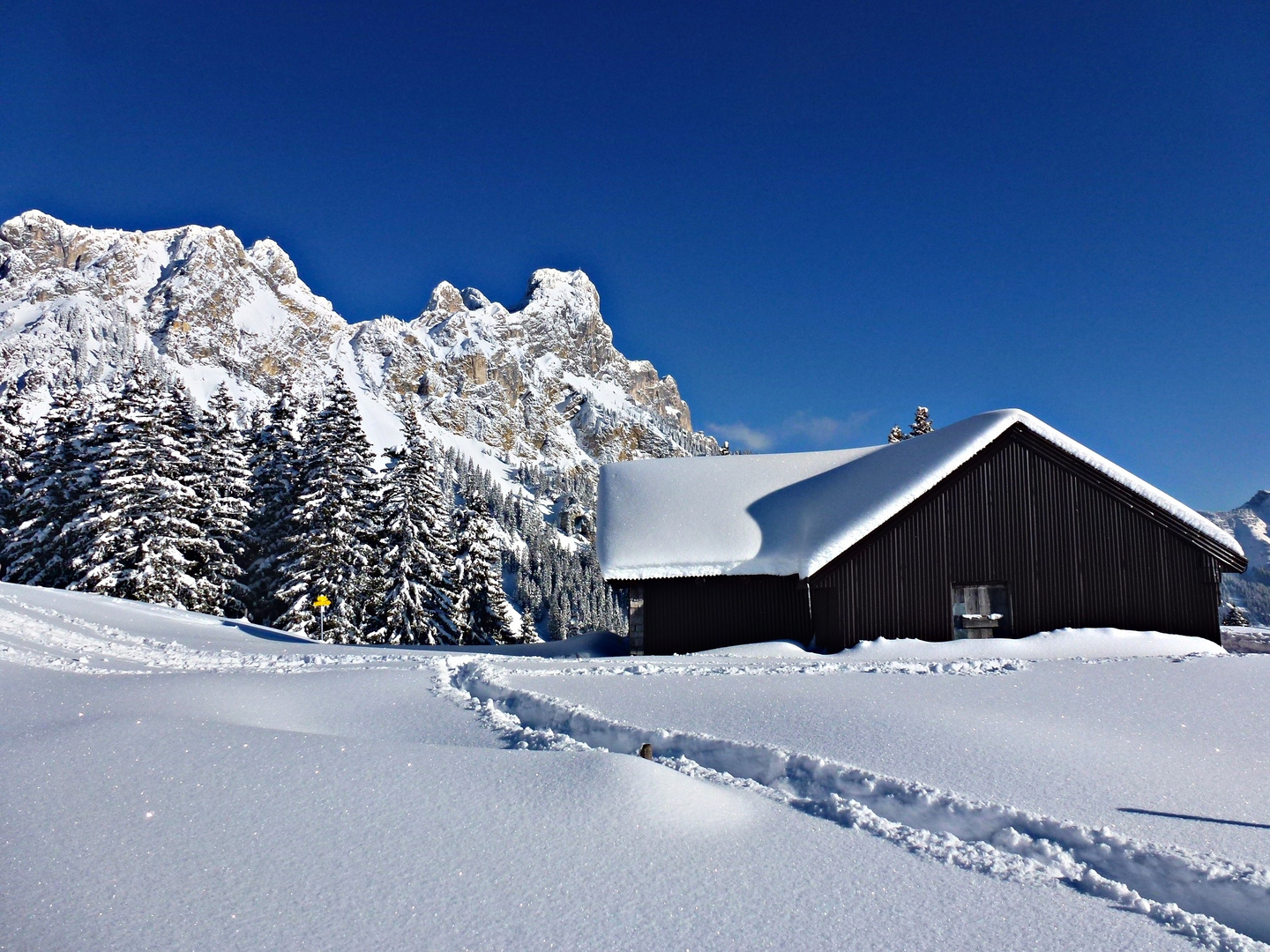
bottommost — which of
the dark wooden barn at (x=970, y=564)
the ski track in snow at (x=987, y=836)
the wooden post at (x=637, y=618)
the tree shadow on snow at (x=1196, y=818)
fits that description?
the ski track in snow at (x=987, y=836)

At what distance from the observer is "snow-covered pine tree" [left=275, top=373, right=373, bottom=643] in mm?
26609

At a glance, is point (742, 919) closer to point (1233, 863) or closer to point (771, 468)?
point (1233, 863)

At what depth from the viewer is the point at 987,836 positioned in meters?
4.72

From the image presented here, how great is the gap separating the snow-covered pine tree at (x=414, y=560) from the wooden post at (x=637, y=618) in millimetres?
12523

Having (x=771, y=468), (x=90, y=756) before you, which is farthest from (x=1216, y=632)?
(x=90, y=756)

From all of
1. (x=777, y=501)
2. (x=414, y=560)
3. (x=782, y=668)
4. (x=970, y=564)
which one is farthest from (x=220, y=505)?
(x=970, y=564)

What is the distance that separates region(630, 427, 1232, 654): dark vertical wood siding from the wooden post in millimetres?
4170

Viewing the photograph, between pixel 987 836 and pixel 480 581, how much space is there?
91.5 feet

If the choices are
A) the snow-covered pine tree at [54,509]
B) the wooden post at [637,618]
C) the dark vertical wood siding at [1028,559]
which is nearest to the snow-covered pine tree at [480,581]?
the snow-covered pine tree at [54,509]

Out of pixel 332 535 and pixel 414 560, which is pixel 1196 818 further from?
pixel 332 535

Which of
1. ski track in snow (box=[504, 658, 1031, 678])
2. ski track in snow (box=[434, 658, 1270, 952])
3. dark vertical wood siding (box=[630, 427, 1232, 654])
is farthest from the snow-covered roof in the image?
ski track in snow (box=[434, 658, 1270, 952])

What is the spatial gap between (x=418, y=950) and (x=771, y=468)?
18475 millimetres

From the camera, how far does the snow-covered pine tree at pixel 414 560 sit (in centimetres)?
2728

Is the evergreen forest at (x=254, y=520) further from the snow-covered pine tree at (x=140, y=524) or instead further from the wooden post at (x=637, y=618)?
the wooden post at (x=637, y=618)
